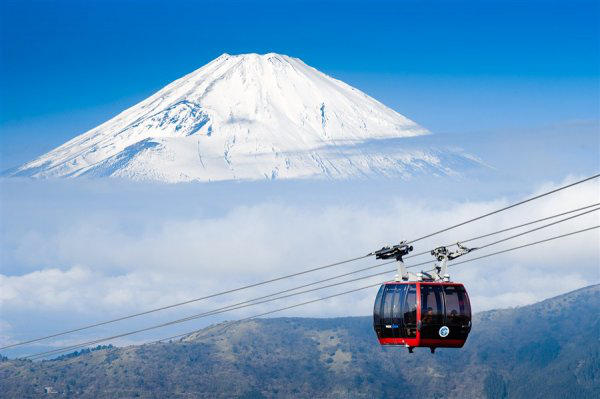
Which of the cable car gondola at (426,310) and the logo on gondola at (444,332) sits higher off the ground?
the cable car gondola at (426,310)

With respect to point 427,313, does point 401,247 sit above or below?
above

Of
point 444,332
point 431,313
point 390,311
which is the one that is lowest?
point 444,332

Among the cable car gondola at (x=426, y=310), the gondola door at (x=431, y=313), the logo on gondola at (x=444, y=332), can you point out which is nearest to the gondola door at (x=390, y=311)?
the cable car gondola at (x=426, y=310)

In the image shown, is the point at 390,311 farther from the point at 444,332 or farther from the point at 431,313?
the point at 444,332

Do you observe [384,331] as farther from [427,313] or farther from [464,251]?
[464,251]

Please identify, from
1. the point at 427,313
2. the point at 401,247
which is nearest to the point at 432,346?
the point at 427,313

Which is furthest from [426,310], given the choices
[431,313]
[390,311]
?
[390,311]

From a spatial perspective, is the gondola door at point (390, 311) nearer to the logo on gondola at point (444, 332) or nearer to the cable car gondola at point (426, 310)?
the cable car gondola at point (426, 310)
